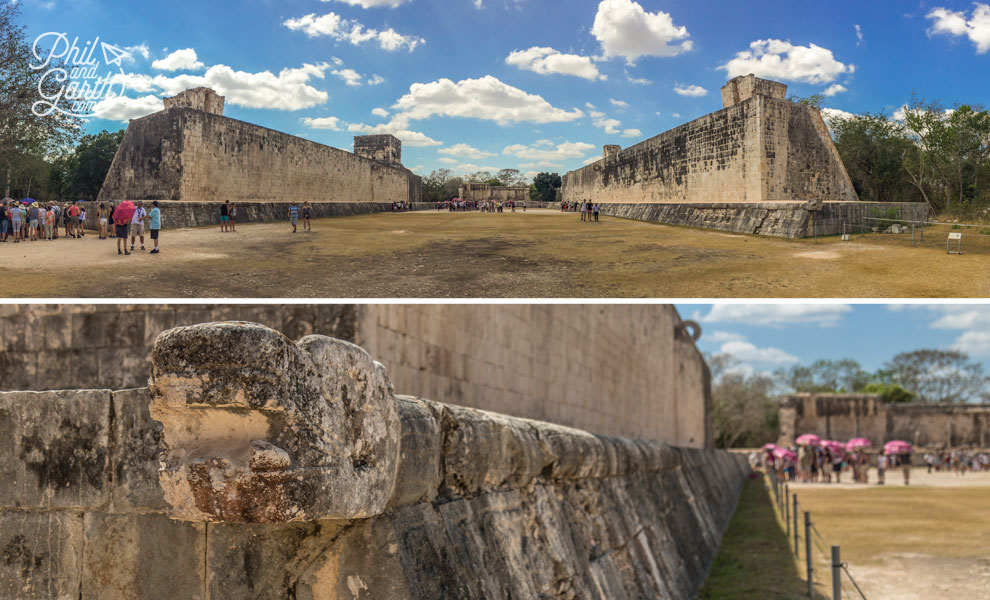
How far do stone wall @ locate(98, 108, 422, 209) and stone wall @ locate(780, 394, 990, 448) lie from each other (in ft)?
90.2

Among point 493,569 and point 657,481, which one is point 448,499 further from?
point 657,481

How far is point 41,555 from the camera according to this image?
87.4 inches

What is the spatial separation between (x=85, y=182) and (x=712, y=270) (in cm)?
3466

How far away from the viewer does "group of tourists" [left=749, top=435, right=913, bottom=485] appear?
72.8 feet

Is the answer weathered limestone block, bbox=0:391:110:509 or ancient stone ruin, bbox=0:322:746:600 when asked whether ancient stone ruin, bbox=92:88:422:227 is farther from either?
ancient stone ruin, bbox=0:322:746:600

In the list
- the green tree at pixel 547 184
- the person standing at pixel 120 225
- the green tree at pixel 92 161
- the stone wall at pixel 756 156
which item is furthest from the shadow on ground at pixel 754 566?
the green tree at pixel 547 184

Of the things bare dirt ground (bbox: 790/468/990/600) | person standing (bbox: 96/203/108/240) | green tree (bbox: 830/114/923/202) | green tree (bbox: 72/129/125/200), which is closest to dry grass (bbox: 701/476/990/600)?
bare dirt ground (bbox: 790/468/990/600)

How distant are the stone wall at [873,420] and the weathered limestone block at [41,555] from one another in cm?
3895

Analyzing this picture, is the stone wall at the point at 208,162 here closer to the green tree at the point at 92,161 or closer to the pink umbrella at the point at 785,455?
the green tree at the point at 92,161

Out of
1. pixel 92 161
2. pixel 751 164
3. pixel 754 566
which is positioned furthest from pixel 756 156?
pixel 92 161

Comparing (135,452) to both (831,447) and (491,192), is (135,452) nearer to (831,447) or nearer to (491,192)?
(831,447)

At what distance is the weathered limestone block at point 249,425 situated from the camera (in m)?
1.61

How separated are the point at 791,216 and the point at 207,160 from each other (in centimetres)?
1803

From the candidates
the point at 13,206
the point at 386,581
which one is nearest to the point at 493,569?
the point at 386,581
